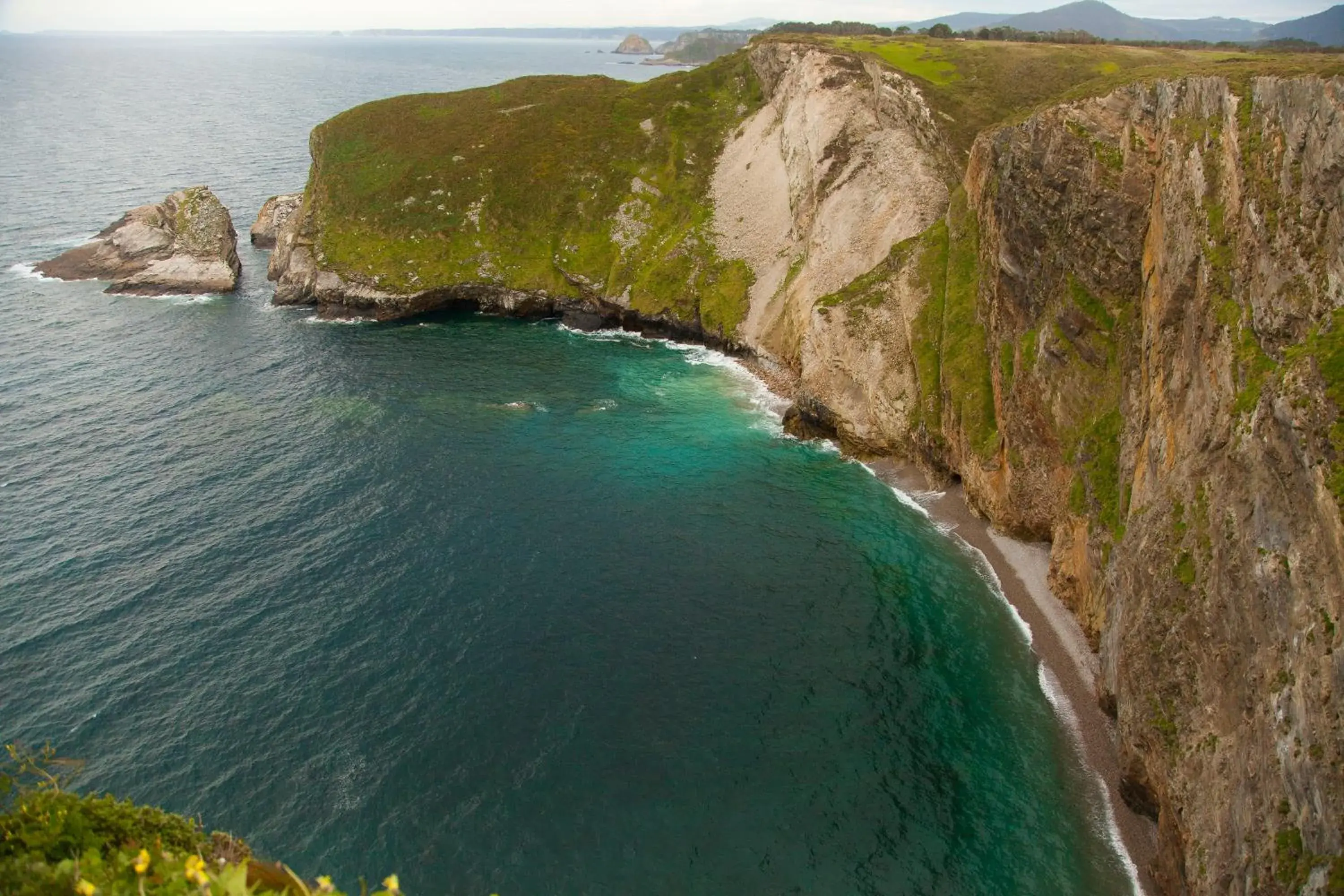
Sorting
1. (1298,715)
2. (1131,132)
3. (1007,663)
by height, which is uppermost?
(1131,132)

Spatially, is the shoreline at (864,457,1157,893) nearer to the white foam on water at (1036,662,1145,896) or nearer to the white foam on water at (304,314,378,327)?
the white foam on water at (1036,662,1145,896)

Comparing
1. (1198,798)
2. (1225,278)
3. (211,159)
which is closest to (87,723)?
(1198,798)

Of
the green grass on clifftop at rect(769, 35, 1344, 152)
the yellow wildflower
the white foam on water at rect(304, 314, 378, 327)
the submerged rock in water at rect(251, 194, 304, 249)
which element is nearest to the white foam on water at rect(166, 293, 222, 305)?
the white foam on water at rect(304, 314, 378, 327)

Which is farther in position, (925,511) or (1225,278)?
(925,511)

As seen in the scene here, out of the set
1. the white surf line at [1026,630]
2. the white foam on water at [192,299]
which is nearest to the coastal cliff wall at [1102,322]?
the white surf line at [1026,630]

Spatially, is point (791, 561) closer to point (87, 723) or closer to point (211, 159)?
point (87, 723)

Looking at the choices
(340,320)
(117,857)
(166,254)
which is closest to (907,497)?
(117,857)

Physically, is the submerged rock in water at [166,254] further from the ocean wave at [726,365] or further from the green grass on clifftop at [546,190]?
the ocean wave at [726,365]
